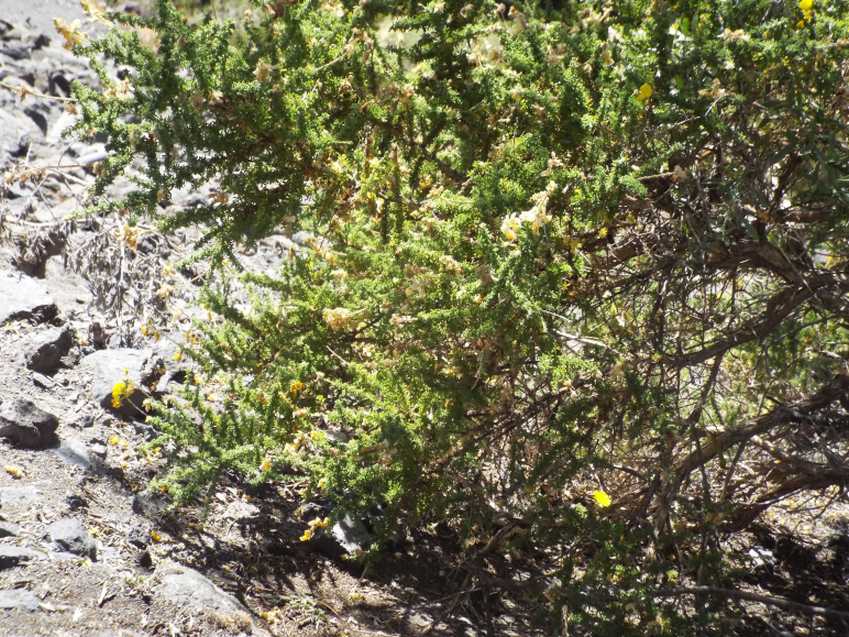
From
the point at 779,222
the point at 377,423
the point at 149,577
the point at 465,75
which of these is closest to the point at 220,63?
the point at 465,75

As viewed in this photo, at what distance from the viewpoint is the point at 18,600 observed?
272 centimetres

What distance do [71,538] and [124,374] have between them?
1.23 meters

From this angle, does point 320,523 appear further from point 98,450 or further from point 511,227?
point 511,227

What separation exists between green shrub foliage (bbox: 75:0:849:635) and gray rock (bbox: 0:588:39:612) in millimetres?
863

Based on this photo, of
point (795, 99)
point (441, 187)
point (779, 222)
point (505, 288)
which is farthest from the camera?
point (441, 187)

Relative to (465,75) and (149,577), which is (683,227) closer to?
(465,75)

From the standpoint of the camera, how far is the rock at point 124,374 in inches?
164

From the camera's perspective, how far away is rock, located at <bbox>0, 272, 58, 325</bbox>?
4277 mm

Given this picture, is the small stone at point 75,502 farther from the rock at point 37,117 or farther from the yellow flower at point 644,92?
the rock at point 37,117

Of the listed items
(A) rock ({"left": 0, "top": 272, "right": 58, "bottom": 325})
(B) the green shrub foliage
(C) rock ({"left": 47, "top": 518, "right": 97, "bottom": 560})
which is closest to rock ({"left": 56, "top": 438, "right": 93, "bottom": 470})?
(B) the green shrub foliage

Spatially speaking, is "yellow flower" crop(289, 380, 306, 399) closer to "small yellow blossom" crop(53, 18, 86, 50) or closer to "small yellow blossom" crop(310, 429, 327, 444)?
"small yellow blossom" crop(310, 429, 327, 444)

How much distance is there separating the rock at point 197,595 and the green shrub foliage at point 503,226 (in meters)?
0.45

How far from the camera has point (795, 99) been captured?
9.96 feet

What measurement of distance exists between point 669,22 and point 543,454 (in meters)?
1.73
